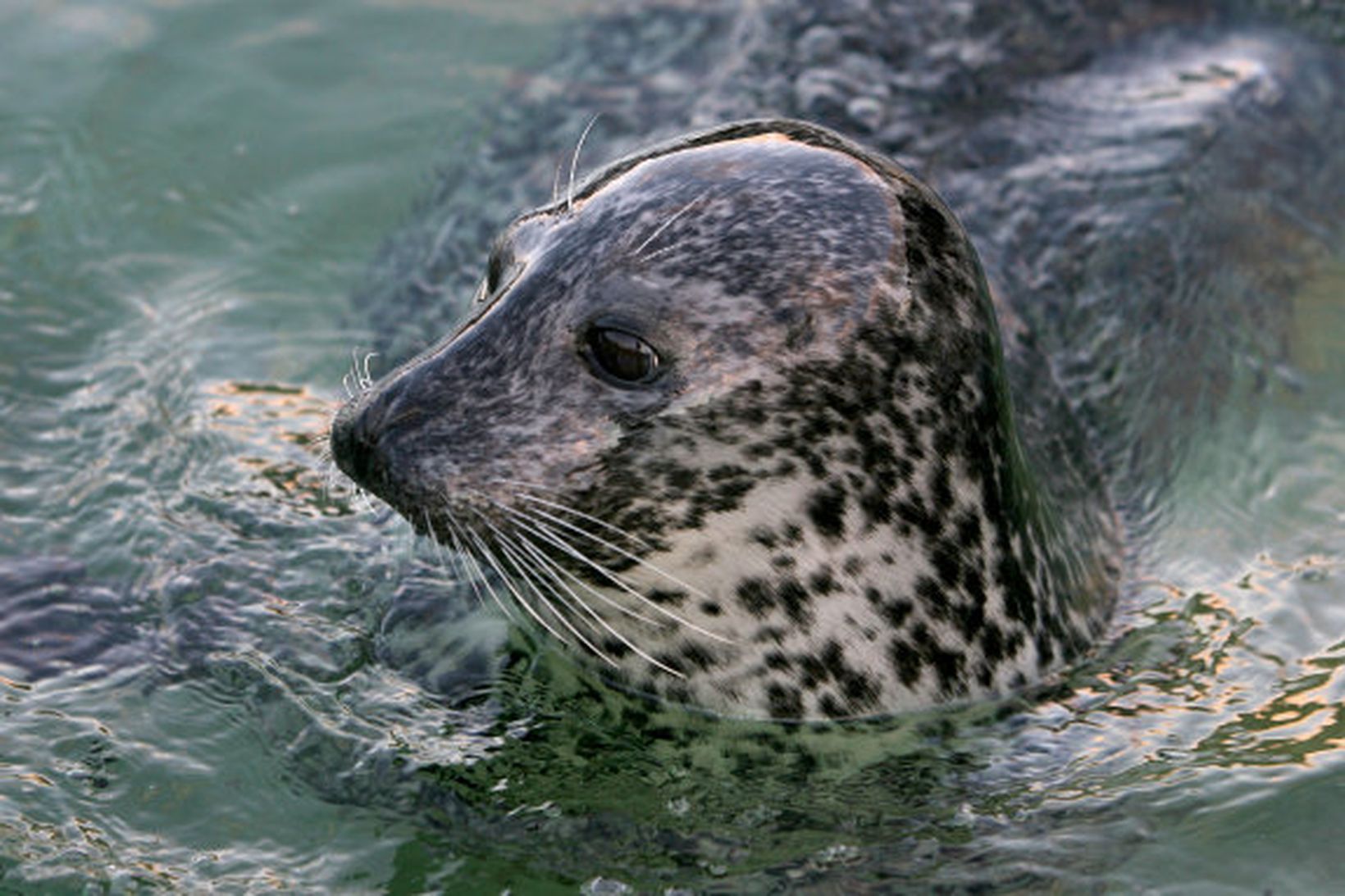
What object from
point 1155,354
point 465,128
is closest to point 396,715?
point 1155,354

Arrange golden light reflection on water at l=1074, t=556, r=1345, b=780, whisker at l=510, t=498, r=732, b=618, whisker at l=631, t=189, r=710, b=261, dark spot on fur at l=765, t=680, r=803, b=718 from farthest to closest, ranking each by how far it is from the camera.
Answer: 1. golden light reflection on water at l=1074, t=556, r=1345, b=780
2. dark spot on fur at l=765, t=680, r=803, b=718
3. whisker at l=631, t=189, r=710, b=261
4. whisker at l=510, t=498, r=732, b=618

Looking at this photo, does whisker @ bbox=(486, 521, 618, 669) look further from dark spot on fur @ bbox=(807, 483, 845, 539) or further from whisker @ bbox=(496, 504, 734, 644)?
dark spot on fur @ bbox=(807, 483, 845, 539)

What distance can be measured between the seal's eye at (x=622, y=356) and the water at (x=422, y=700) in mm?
853

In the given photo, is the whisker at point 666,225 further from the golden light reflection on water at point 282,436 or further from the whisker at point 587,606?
the golden light reflection on water at point 282,436

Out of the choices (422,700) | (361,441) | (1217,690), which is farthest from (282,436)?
(1217,690)

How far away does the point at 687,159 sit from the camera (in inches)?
174

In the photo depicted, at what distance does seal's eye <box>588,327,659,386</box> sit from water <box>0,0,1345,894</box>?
0.85 meters

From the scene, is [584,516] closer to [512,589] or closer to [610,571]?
[610,571]

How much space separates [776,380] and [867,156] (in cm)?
62

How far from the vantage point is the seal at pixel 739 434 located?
164 inches

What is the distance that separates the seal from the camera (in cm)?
416

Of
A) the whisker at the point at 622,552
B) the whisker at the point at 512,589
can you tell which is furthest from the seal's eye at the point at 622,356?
the whisker at the point at 512,589

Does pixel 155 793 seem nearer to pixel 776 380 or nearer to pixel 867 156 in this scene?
pixel 776 380

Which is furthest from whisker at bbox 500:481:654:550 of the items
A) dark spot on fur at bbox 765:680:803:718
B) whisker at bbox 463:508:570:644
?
dark spot on fur at bbox 765:680:803:718
